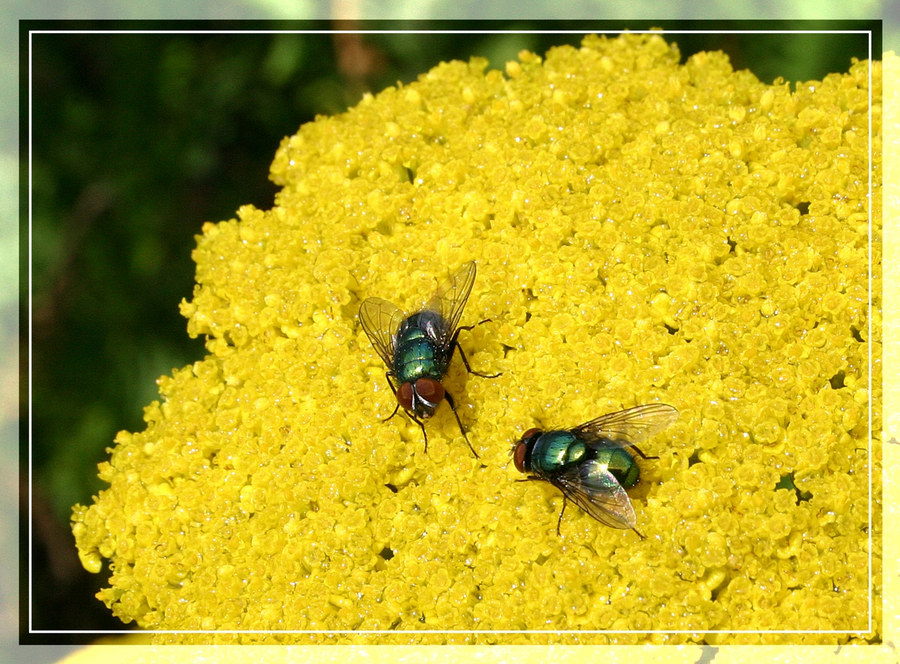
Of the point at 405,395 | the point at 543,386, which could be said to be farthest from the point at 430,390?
the point at 543,386

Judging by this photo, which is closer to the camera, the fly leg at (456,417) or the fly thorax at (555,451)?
the fly thorax at (555,451)

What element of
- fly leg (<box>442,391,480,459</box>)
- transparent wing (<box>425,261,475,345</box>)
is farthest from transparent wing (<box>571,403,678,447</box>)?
transparent wing (<box>425,261,475,345</box>)

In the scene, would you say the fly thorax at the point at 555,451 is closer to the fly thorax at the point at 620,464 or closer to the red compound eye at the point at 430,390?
the fly thorax at the point at 620,464

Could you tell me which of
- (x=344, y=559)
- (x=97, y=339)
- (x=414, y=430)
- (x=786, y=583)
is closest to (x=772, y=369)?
(x=786, y=583)

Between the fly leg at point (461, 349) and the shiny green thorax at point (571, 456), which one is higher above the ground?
the fly leg at point (461, 349)

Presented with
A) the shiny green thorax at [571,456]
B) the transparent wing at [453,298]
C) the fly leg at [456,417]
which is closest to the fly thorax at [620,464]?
the shiny green thorax at [571,456]

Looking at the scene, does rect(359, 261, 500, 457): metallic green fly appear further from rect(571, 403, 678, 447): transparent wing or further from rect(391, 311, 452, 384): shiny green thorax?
rect(571, 403, 678, 447): transparent wing

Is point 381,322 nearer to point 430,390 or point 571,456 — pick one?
point 430,390
